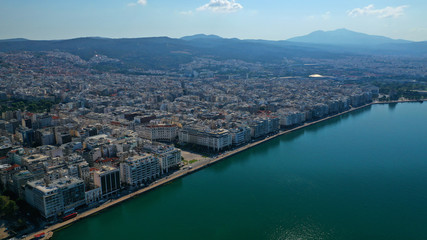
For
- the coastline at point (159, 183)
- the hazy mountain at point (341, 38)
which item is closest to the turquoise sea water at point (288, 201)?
the coastline at point (159, 183)

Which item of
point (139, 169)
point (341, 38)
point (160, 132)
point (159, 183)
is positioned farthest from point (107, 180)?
point (341, 38)

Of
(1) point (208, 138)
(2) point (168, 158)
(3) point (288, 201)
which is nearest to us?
(3) point (288, 201)

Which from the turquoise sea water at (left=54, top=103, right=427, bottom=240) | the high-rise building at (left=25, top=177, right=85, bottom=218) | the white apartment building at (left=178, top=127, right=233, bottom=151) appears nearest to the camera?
the high-rise building at (left=25, top=177, right=85, bottom=218)

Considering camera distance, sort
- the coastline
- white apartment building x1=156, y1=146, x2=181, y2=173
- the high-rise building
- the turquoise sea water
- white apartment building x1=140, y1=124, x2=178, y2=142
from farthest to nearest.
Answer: white apartment building x1=140, y1=124, x2=178, y2=142 < white apartment building x1=156, y1=146, x2=181, y2=173 < the turquoise sea water < the high-rise building < the coastline

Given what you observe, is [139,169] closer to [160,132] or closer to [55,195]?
[55,195]

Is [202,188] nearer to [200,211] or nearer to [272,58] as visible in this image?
[200,211]

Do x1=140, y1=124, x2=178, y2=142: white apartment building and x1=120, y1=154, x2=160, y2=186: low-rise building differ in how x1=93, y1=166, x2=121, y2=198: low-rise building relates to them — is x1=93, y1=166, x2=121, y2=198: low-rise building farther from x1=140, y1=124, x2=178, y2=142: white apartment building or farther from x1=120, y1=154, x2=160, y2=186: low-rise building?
x1=140, y1=124, x2=178, y2=142: white apartment building

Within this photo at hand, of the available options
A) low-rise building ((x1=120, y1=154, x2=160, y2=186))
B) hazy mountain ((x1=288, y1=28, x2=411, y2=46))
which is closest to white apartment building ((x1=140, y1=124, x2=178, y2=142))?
low-rise building ((x1=120, y1=154, x2=160, y2=186))
